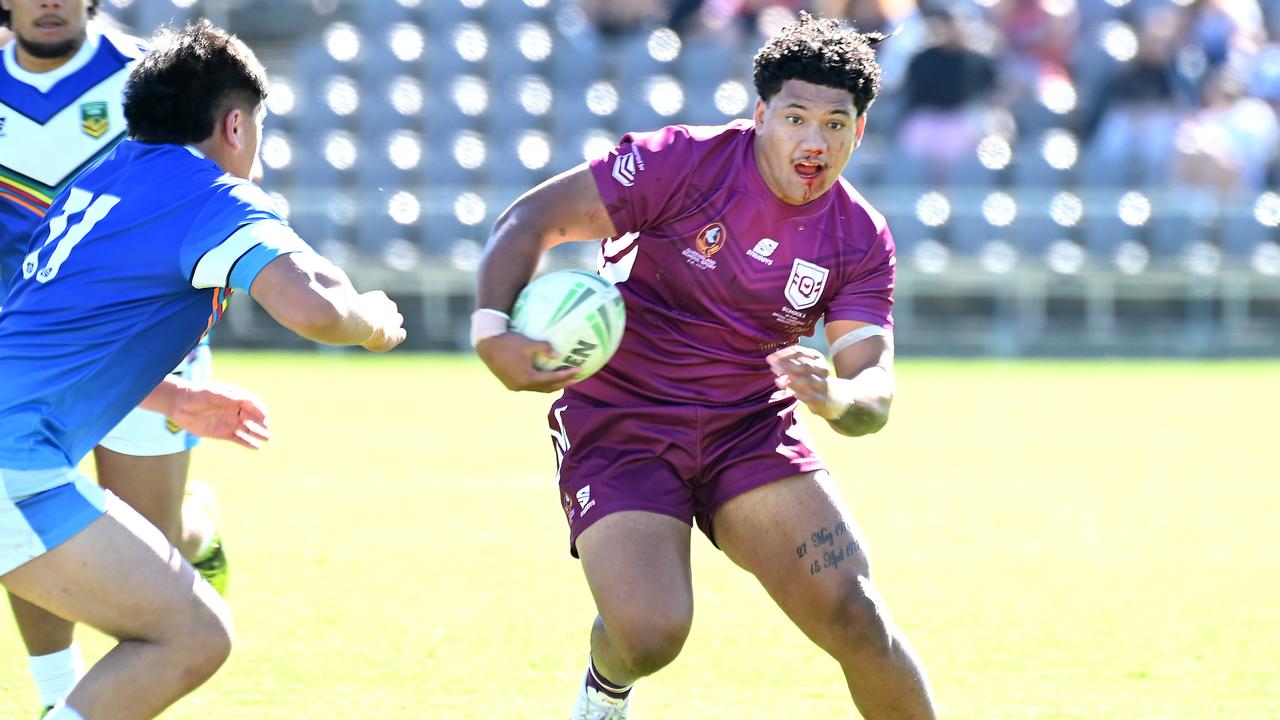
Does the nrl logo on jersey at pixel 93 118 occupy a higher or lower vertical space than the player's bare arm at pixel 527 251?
higher

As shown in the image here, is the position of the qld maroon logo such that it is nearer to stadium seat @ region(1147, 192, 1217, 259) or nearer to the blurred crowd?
the blurred crowd

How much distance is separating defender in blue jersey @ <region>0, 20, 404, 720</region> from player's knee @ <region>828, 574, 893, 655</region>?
1486 mm

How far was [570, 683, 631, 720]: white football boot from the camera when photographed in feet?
17.1

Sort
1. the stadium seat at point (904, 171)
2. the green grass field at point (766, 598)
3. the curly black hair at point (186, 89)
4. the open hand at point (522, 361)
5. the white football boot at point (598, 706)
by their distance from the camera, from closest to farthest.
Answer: the curly black hair at point (186, 89) < the open hand at point (522, 361) < the white football boot at point (598, 706) < the green grass field at point (766, 598) < the stadium seat at point (904, 171)

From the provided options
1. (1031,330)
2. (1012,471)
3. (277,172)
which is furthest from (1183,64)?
(277,172)

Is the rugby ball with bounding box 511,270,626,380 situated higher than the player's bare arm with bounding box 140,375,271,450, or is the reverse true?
the rugby ball with bounding box 511,270,626,380

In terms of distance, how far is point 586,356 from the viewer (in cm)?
477

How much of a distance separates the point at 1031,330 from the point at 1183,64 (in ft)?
10.8

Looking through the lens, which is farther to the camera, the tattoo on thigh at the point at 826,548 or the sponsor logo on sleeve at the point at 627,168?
the sponsor logo on sleeve at the point at 627,168

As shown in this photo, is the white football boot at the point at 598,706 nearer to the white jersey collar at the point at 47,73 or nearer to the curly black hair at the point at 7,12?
the white jersey collar at the point at 47,73

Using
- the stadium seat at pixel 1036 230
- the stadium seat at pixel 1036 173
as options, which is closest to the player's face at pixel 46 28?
the stadium seat at pixel 1036 230

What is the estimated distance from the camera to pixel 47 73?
5.80 meters

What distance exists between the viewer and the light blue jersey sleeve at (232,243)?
4.11 meters

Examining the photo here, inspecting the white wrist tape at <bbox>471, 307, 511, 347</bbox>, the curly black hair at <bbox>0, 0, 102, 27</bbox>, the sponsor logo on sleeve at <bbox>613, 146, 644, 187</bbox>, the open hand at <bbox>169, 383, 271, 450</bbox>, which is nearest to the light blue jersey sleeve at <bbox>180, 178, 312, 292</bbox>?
the open hand at <bbox>169, 383, 271, 450</bbox>
